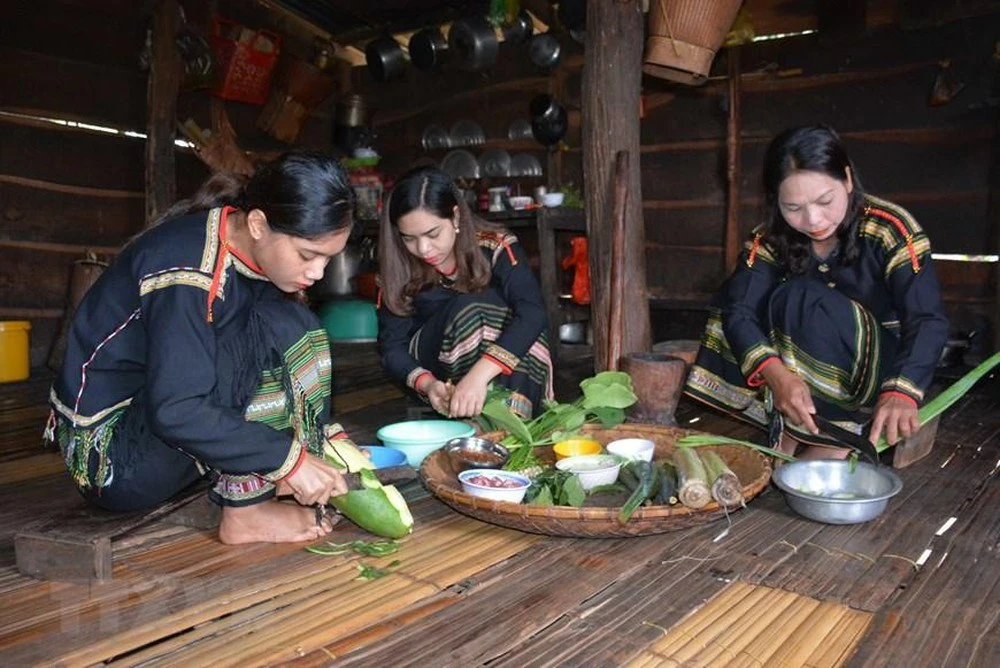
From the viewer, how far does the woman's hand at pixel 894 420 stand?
2.30m

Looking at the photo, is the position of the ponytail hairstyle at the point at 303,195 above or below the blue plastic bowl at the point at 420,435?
above

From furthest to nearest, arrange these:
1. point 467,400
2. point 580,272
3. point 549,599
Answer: point 580,272 < point 467,400 < point 549,599

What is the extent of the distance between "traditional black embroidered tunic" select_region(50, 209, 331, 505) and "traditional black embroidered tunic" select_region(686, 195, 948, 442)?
1.46m

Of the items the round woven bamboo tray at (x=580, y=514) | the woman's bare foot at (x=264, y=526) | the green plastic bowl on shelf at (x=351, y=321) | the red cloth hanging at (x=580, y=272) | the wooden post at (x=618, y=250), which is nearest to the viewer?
the round woven bamboo tray at (x=580, y=514)

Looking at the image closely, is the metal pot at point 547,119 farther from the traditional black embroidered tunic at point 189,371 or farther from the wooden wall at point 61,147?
the traditional black embroidered tunic at point 189,371

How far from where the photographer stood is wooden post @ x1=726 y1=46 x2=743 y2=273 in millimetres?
5363

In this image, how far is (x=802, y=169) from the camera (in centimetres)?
242

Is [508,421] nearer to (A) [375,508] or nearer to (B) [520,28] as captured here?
(A) [375,508]

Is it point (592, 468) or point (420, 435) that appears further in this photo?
point (420, 435)

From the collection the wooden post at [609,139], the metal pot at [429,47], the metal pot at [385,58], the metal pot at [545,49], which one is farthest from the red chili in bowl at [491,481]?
the metal pot at [385,58]

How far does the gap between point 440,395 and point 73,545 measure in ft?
4.28

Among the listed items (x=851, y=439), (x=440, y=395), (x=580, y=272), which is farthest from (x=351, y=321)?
(x=851, y=439)

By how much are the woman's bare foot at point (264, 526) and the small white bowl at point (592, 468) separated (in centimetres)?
66

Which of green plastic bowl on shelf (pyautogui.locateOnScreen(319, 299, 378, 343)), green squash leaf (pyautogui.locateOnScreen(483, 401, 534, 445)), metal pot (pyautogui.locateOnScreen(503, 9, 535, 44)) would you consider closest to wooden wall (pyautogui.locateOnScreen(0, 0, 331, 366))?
green plastic bowl on shelf (pyautogui.locateOnScreen(319, 299, 378, 343))
